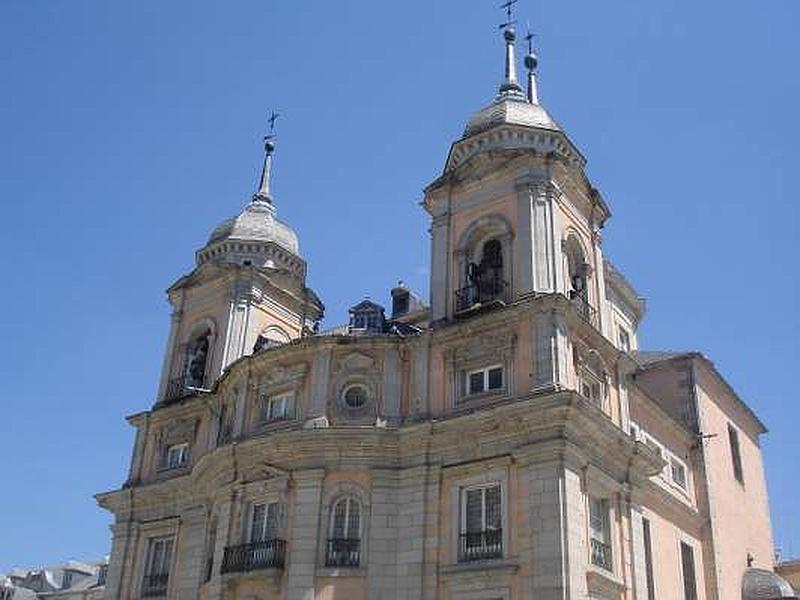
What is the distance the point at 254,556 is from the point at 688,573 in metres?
13.7

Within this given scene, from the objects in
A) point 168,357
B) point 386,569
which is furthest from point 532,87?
point 386,569

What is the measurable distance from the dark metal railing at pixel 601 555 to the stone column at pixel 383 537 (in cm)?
496

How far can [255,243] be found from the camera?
36.0m

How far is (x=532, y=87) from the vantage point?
115ft

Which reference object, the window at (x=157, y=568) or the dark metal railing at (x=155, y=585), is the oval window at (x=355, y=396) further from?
the dark metal railing at (x=155, y=585)

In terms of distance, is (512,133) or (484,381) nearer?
(484,381)

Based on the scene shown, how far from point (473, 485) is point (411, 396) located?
3.52 metres

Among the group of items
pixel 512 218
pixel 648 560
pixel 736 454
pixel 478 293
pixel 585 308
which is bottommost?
pixel 648 560

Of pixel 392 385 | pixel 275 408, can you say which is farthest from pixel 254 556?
pixel 392 385

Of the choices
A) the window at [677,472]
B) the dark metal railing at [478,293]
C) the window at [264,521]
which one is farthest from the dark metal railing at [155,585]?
the window at [677,472]

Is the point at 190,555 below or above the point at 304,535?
above

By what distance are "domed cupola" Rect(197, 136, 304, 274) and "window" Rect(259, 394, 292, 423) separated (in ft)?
26.7

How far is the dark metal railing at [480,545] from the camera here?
23266mm

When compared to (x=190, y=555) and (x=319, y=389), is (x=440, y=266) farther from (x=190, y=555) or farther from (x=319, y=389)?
(x=190, y=555)
